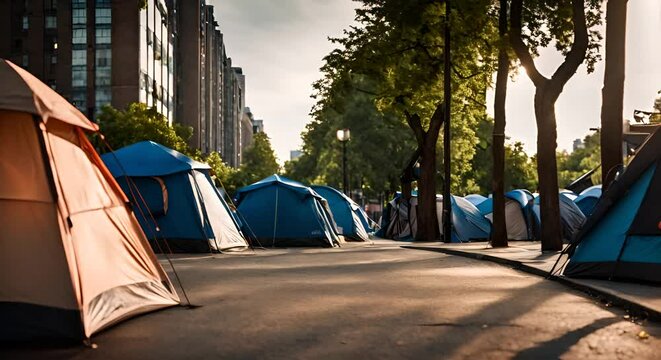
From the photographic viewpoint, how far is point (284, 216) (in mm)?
25453

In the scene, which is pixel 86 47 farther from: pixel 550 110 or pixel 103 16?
pixel 550 110

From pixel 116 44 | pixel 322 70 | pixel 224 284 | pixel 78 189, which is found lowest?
pixel 224 284

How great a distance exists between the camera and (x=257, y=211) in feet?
83.5

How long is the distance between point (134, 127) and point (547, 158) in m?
37.0

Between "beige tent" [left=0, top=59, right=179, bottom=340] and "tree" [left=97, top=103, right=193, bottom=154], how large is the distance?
4453cm

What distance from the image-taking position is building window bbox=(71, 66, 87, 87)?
70.3m

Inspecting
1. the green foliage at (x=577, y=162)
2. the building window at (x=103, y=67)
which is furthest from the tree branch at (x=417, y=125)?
the green foliage at (x=577, y=162)

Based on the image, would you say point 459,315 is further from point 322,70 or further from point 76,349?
point 322,70

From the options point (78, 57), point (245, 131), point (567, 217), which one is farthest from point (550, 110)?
point (245, 131)

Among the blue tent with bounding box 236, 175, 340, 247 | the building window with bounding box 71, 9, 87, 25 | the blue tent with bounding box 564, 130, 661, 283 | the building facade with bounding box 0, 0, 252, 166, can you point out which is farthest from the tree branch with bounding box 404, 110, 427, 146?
the building window with bounding box 71, 9, 87, 25

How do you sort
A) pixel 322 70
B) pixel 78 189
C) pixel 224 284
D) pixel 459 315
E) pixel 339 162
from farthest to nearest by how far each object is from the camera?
pixel 339 162 → pixel 322 70 → pixel 224 284 → pixel 459 315 → pixel 78 189

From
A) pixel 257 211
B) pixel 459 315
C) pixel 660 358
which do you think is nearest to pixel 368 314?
pixel 459 315

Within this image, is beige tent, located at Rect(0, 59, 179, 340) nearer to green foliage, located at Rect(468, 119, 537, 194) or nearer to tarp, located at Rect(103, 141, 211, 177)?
tarp, located at Rect(103, 141, 211, 177)

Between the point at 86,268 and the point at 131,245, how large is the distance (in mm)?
1299
